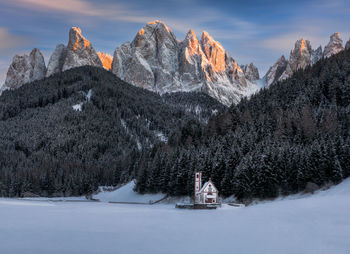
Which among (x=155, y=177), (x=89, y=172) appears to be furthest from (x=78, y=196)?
(x=155, y=177)

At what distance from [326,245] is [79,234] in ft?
60.8

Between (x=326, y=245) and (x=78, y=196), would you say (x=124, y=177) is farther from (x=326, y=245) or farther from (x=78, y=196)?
(x=326, y=245)

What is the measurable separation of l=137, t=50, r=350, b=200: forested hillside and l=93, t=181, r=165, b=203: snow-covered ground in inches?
85.8

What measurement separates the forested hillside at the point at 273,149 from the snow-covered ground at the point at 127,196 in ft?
7.15

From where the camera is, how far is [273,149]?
6431 centimetres

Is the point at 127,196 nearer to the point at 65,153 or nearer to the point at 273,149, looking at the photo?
the point at 273,149

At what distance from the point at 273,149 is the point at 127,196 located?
4022cm

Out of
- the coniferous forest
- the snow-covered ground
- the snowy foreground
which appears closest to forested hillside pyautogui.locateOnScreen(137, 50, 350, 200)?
the coniferous forest

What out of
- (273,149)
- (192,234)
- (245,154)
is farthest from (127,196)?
(192,234)

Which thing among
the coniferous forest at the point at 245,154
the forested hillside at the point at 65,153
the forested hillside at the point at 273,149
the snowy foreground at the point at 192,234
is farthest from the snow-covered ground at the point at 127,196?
the snowy foreground at the point at 192,234

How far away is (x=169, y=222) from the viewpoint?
39500mm

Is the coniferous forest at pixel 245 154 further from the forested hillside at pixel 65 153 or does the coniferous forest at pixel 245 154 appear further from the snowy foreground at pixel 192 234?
the snowy foreground at pixel 192 234

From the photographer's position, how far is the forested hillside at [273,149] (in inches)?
2320

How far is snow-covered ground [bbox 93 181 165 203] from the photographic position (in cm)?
8047
